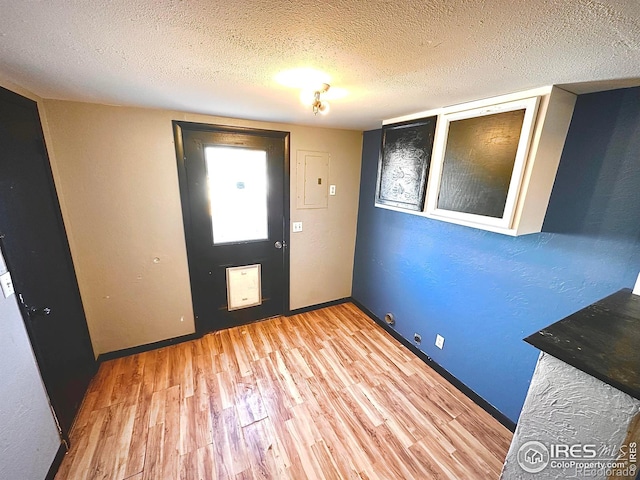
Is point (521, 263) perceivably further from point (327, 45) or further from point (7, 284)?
point (7, 284)

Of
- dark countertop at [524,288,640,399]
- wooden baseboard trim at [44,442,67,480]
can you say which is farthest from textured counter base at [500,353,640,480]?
wooden baseboard trim at [44,442,67,480]

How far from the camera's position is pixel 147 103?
1.72 metres

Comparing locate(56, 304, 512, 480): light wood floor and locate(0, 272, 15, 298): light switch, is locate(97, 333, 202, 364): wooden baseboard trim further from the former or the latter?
locate(0, 272, 15, 298): light switch

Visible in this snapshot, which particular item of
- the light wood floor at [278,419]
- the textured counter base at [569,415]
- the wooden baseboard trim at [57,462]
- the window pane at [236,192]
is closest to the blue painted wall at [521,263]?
the light wood floor at [278,419]

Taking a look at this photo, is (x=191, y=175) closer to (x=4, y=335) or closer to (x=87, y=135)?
(x=87, y=135)

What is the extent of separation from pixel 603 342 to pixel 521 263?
2.67 feet

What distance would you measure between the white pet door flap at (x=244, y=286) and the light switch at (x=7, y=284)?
4.66 feet

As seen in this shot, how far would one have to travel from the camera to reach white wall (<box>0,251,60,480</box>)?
104 cm

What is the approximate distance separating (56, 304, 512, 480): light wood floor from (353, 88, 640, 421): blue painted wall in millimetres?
398

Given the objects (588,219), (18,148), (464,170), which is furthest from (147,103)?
(588,219)

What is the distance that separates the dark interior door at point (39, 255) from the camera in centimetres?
125

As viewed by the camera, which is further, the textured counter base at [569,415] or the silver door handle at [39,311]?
Result: the silver door handle at [39,311]

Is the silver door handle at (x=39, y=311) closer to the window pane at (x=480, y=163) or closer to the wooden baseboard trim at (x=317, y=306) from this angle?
the wooden baseboard trim at (x=317, y=306)

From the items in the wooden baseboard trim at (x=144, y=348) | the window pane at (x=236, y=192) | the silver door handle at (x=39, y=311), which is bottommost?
the wooden baseboard trim at (x=144, y=348)
